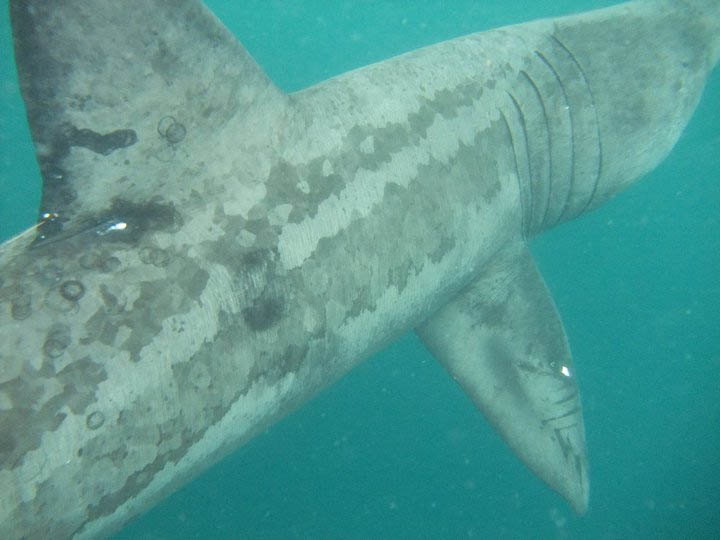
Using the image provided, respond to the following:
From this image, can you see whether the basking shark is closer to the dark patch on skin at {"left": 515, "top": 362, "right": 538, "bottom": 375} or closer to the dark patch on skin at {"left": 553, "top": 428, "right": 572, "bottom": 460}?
the dark patch on skin at {"left": 553, "top": 428, "right": 572, "bottom": 460}

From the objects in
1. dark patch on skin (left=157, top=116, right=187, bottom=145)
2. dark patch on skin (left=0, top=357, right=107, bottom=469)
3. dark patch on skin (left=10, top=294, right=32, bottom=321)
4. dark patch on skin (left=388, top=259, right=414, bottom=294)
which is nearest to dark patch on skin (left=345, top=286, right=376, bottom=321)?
dark patch on skin (left=388, top=259, right=414, bottom=294)

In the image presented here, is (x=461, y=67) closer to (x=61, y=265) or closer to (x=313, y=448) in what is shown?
(x=61, y=265)

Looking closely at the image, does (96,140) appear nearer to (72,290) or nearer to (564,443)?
(72,290)

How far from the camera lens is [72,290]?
2105 mm

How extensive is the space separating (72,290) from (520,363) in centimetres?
350

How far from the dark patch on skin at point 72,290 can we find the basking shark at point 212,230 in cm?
2

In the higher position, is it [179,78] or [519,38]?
[179,78]

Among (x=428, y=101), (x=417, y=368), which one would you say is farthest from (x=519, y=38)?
(x=417, y=368)

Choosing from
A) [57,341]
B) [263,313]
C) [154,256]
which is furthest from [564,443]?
[57,341]

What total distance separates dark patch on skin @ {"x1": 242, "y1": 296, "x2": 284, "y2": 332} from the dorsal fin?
0.60 meters

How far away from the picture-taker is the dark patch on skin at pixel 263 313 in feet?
8.24

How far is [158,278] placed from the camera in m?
2.27

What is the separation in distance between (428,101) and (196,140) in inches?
63.5

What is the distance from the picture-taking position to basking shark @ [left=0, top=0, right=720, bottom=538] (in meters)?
1.99
